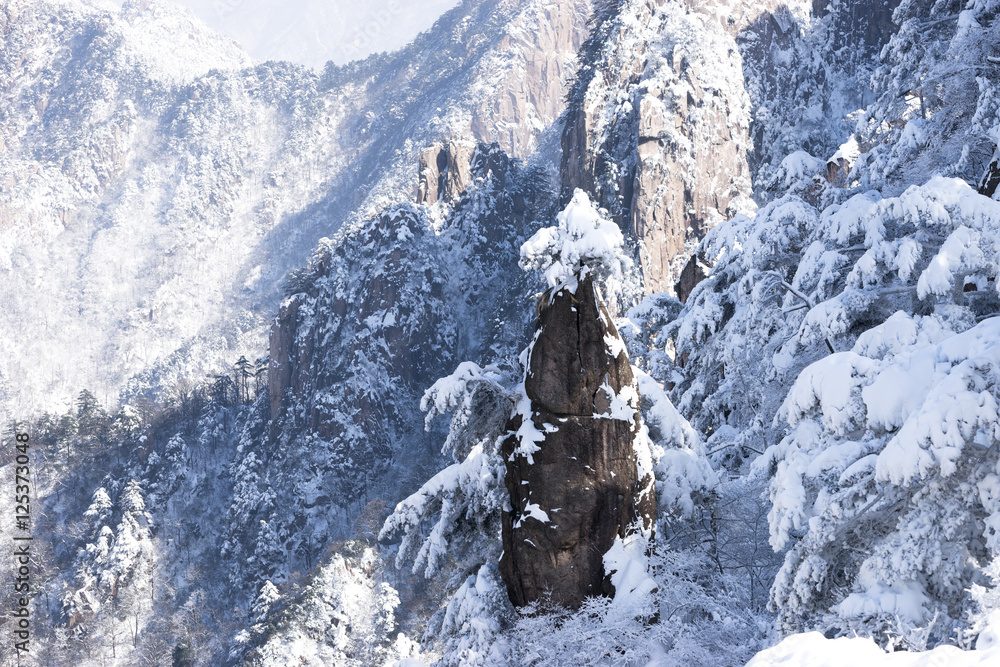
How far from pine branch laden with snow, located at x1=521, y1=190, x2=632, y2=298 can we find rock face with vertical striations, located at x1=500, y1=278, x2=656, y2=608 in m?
0.56

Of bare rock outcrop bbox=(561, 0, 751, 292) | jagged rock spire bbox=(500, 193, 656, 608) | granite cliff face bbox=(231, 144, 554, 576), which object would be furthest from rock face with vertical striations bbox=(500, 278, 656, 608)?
granite cliff face bbox=(231, 144, 554, 576)

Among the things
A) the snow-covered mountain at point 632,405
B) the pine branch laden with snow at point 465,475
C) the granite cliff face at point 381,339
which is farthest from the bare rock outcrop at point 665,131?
the pine branch laden with snow at point 465,475

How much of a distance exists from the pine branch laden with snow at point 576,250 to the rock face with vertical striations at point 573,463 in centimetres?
56

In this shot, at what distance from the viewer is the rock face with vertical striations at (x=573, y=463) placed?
11883 mm

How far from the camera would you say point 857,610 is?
773 centimetres

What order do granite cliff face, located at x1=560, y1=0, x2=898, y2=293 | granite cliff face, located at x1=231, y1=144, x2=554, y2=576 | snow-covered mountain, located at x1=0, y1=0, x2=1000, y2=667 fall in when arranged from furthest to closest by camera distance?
granite cliff face, located at x1=231, y1=144, x2=554, y2=576 → granite cliff face, located at x1=560, y1=0, x2=898, y2=293 → snow-covered mountain, located at x1=0, y1=0, x2=1000, y2=667

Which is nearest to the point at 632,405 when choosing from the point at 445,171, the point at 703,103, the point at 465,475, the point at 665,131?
the point at 465,475

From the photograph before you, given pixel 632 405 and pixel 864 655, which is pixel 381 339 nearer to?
pixel 632 405

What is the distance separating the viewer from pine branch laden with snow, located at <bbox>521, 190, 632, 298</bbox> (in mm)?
12805

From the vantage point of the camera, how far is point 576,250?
12.9 meters

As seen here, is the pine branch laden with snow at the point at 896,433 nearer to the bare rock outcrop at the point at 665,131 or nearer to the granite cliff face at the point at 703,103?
the granite cliff face at the point at 703,103

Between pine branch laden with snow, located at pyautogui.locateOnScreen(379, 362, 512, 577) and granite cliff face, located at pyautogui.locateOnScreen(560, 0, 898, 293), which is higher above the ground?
granite cliff face, located at pyautogui.locateOnScreen(560, 0, 898, 293)

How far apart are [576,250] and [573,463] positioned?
139 inches

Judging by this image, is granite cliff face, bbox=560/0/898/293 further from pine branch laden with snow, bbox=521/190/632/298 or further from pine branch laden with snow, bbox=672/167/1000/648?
pine branch laden with snow, bbox=672/167/1000/648
